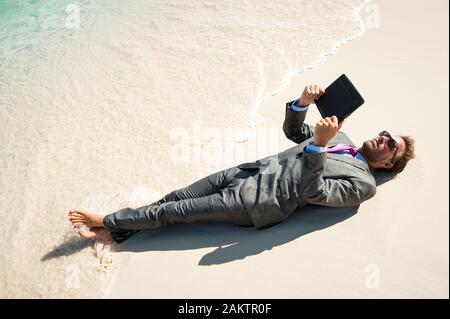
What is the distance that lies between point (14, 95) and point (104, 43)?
49.2 inches

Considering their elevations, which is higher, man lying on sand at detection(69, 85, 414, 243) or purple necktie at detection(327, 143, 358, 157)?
purple necktie at detection(327, 143, 358, 157)

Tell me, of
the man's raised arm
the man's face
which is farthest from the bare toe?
the man's face

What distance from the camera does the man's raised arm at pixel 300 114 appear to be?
2729 millimetres

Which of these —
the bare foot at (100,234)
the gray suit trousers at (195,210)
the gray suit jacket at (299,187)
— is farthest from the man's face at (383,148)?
the bare foot at (100,234)

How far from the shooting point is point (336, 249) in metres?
2.69

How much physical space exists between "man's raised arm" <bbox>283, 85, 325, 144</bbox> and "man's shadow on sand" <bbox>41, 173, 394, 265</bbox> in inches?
21.6

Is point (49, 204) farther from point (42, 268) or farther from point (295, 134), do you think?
point (295, 134)

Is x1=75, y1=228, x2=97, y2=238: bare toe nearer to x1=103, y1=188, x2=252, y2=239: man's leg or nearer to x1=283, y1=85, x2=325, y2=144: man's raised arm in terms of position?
x1=103, y1=188, x2=252, y2=239: man's leg

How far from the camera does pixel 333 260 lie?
2633 mm

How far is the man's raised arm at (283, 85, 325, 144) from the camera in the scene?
2.73m

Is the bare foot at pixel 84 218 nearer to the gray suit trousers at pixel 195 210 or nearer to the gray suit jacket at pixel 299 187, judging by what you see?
the gray suit trousers at pixel 195 210

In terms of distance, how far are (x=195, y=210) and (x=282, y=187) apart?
595 millimetres

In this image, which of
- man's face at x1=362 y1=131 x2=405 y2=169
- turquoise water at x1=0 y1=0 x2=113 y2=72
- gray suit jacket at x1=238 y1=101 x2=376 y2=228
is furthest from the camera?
turquoise water at x1=0 y1=0 x2=113 y2=72
